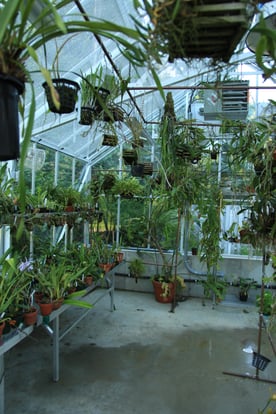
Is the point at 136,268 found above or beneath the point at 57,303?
beneath

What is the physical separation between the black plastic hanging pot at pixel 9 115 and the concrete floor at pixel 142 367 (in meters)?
2.12

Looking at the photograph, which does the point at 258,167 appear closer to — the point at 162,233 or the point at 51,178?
the point at 162,233

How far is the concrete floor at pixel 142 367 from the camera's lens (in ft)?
7.36

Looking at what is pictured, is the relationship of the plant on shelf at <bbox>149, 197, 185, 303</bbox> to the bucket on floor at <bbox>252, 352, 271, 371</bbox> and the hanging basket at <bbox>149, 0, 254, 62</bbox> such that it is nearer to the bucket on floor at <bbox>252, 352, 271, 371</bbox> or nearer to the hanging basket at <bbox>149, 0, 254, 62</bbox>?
the bucket on floor at <bbox>252, 352, 271, 371</bbox>

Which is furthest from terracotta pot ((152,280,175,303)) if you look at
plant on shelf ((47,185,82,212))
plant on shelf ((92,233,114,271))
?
plant on shelf ((47,185,82,212))

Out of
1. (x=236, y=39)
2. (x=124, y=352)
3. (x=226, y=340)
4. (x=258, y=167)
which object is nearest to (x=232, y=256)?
(x=226, y=340)

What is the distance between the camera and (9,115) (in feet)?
2.72

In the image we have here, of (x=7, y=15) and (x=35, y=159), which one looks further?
(x=35, y=159)

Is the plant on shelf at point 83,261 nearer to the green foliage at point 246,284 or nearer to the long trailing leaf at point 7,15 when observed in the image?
the green foliage at point 246,284

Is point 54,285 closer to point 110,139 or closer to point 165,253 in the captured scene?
point 110,139

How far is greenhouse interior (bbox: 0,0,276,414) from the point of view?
30.7 inches

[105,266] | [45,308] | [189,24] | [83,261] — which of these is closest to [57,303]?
[45,308]

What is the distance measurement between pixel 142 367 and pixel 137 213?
3083mm

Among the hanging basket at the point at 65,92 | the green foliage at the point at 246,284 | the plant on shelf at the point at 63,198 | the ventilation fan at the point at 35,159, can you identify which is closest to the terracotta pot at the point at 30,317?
the hanging basket at the point at 65,92
